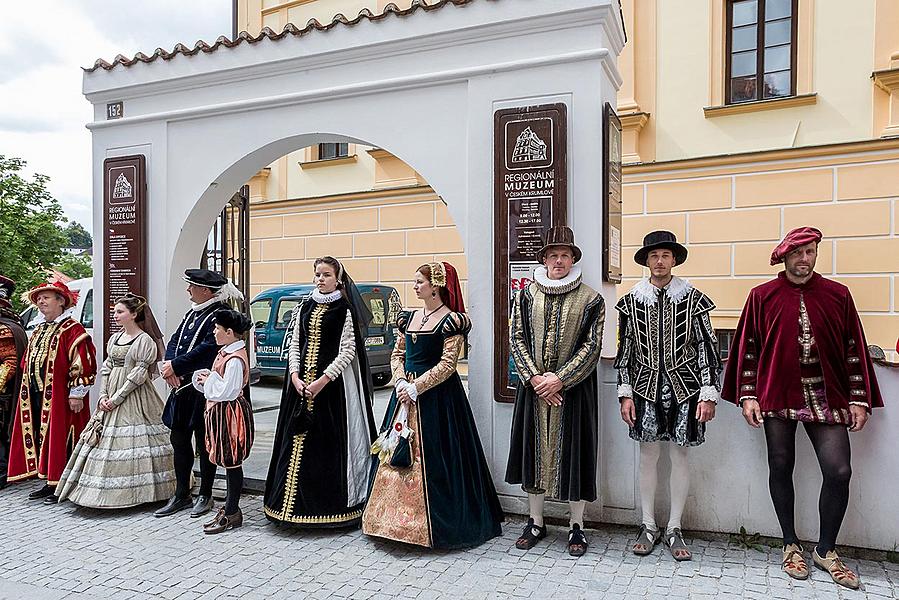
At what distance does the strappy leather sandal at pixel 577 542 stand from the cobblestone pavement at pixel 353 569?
0.17ft

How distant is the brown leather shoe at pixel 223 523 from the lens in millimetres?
4656

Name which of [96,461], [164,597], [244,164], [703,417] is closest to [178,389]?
[96,461]

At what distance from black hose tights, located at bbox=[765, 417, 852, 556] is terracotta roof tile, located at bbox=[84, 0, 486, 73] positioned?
3.24m

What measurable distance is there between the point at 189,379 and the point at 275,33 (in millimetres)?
2645

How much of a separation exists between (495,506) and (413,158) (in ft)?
7.76

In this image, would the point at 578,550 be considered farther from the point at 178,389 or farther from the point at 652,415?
the point at 178,389

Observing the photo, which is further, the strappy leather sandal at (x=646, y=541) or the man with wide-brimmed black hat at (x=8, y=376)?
the man with wide-brimmed black hat at (x=8, y=376)

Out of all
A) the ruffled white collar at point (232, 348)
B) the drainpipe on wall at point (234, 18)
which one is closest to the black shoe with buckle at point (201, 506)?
the ruffled white collar at point (232, 348)

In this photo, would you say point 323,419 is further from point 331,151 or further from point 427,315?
point 331,151

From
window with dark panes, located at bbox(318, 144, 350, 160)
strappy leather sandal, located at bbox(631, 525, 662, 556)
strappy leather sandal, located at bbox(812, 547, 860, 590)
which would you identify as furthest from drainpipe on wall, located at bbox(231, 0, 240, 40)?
strappy leather sandal, located at bbox(812, 547, 860, 590)

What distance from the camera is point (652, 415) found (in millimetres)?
4168

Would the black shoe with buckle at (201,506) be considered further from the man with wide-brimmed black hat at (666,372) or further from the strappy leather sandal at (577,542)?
the man with wide-brimmed black hat at (666,372)

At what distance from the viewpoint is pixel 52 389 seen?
216 inches

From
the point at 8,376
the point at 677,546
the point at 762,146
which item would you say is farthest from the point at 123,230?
the point at 762,146
